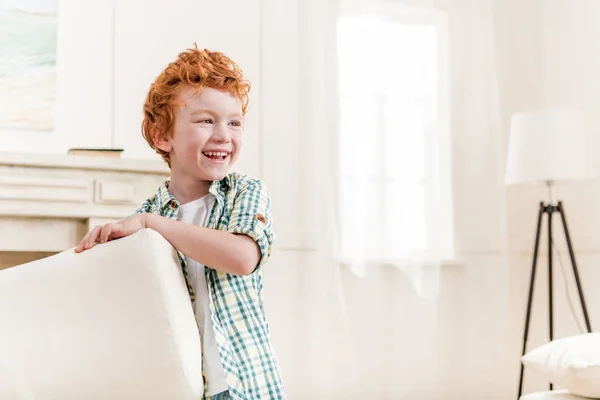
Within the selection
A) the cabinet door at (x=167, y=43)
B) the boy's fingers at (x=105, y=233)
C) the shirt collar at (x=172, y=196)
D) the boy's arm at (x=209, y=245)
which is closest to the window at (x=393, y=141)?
the cabinet door at (x=167, y=43)

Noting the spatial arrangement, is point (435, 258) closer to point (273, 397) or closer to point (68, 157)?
point (68, 157)

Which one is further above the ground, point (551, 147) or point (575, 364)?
point (551, 147)

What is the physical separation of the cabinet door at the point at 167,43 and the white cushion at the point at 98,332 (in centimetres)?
226

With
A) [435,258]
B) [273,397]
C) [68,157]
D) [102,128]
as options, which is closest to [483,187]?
[435,258]

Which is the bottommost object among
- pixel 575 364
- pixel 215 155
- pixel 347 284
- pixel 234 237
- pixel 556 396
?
pixel 556 396

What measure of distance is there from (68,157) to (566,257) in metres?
2.55

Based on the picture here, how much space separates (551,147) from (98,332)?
103 inches

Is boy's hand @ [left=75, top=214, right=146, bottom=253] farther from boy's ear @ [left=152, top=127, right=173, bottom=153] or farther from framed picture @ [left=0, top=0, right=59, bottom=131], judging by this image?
framed picture @ [left=0, top=0, right=59, bottom=131]

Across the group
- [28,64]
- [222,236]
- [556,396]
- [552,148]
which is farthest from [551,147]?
[222,236]

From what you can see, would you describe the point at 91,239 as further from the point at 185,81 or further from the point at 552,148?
the point at 552,148

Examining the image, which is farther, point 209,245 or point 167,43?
point 167,43

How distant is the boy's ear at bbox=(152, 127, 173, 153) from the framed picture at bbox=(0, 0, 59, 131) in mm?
1781

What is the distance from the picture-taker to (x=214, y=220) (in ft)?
4.01

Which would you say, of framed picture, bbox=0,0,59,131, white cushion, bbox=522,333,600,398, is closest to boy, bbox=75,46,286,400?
white cushion, bbox=522,333,600,398
